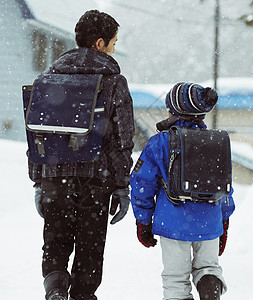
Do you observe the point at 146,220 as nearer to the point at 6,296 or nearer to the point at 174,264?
the point at 174,264

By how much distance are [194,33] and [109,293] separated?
64.0 meters

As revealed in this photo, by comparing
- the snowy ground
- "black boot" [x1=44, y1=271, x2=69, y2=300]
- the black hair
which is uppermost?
the black hair

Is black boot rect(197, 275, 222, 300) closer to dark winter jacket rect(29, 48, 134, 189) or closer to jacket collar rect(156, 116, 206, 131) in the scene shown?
dark winter jacket rect(29, 48, 134, 189)

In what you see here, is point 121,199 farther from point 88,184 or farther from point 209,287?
point 209,287

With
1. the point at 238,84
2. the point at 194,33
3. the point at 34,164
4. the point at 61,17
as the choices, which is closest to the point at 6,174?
the point at 34,164

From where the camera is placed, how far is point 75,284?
238 cm

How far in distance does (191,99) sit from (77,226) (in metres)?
0.97

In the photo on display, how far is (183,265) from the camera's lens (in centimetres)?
230

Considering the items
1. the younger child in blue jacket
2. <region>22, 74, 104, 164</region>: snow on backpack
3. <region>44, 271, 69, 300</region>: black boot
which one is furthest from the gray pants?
<region>22, 74, 104, 164</region>: snow on backpack

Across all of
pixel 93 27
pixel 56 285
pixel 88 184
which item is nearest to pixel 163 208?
pixel 88 184

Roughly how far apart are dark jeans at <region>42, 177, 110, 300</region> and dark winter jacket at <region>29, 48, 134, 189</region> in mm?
66

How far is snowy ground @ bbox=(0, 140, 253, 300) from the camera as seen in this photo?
3.45 m

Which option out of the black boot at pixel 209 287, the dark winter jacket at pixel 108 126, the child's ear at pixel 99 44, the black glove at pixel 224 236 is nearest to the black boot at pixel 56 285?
the dark winter jacket at pixel 108 126

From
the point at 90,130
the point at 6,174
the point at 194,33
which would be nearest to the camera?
→ the point at 90,130
